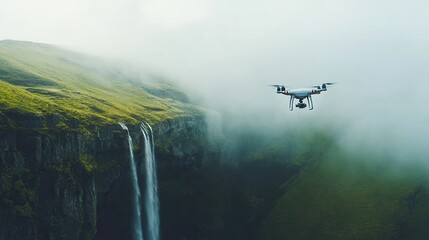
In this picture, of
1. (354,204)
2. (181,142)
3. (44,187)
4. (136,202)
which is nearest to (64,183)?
(44,187)

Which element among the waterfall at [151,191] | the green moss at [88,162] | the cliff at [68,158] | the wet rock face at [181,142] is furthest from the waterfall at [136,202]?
the wet rock face at [181,142]

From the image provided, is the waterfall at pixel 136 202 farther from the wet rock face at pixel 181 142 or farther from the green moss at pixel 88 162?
the wet rock face at pixel 181 142

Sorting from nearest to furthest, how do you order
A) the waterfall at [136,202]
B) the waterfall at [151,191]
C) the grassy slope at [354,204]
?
the waterfall at [136,202] < the waterfall at [151,191] < the grassy slope at [354,204]

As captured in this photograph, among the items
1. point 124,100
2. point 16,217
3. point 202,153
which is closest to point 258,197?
point 202,153

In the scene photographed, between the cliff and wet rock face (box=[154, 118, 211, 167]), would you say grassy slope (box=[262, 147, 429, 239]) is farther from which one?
the cliff

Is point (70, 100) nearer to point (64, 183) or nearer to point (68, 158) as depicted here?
point (68, 158)

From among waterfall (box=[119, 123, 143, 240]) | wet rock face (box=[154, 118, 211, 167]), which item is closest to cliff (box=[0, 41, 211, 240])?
wet rock face (box=[154, 118, 211, 167])
